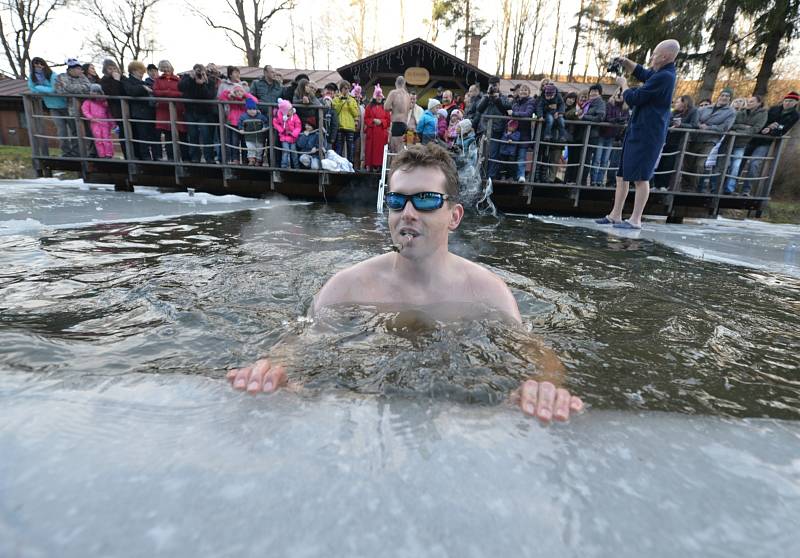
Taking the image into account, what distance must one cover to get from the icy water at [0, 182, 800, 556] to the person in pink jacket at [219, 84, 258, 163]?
5.36 metres

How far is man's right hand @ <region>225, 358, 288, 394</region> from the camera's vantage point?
179 cm

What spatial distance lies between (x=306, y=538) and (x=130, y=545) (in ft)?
1.35

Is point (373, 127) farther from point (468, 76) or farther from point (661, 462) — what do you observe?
point (661, 462)

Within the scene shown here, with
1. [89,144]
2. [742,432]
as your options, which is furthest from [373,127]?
[742,432]

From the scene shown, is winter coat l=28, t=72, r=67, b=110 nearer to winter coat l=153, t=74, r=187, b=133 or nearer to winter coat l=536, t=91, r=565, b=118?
winter coat l=153, t=74, r=187, b=133

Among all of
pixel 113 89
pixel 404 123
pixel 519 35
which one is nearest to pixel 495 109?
pixel 404 123

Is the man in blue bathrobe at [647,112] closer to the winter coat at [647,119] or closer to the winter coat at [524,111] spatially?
the winter coat at [647,119]

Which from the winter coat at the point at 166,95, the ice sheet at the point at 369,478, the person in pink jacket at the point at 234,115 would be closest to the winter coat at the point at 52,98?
the winter coat at the point at 166,95

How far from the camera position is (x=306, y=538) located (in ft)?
3.63

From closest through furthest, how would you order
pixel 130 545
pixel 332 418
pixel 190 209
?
pixel 130 545
pixel 332 418
pixel 190 209

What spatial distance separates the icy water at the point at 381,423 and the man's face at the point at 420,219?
1.58ft

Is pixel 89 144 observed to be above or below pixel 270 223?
above

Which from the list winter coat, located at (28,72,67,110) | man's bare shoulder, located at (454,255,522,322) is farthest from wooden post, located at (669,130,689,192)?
winter coat, located at (28,72,67,110)

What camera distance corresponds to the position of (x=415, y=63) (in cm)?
1498
